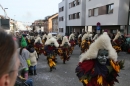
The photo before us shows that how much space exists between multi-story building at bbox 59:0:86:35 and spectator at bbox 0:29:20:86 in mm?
27671

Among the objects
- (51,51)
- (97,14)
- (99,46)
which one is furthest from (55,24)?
(99,46)

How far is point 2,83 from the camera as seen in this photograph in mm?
888

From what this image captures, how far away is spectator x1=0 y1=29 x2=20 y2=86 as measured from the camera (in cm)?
85

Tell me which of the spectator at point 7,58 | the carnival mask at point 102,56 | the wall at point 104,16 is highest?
the wall at point 104,16

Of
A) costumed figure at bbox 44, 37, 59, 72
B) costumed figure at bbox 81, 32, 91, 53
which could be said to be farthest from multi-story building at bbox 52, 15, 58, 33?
costumed figure at bbox 44, 37, 59, 72

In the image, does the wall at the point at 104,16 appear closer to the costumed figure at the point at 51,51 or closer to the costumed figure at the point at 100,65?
the costumed figure at the point at 51,51

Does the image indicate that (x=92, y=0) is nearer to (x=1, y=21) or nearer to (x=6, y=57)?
(x=1, y=21)

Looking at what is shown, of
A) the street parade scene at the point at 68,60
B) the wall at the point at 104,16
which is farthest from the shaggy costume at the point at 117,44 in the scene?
the wall at the point at 104,16

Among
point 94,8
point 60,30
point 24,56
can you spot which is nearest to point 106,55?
point 24,56

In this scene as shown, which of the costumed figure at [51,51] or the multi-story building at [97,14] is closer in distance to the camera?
the costumed figure at [51,51]

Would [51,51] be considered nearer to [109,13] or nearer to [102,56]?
[102,56]

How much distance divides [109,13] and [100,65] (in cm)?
1678

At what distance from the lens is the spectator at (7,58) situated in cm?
85

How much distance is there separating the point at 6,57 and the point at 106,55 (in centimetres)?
308
